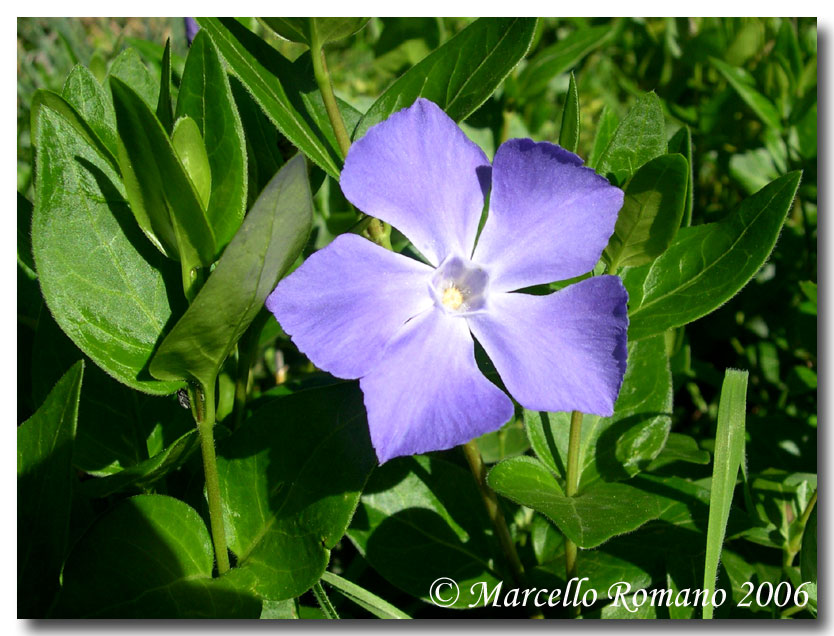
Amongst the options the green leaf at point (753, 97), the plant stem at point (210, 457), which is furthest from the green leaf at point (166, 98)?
the green leaf at point (753, 97)

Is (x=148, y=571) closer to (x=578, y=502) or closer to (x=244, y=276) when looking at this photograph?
(x=244, y=276)

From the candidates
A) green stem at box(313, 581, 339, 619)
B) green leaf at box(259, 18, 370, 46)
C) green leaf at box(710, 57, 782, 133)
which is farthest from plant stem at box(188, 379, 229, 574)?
green leaf at box(710, 57, 782, 133)

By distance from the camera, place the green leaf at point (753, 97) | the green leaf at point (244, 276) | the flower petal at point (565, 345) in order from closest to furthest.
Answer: the green leaf at point (244, 276) → the flower petal at point (565, 345) → the green leaf at point (753, 97)

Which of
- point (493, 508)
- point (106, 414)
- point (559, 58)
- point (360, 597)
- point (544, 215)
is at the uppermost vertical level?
point (559, 58)

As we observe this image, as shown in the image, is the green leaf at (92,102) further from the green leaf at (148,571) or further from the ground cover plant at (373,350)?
the green leaf at (148,571)

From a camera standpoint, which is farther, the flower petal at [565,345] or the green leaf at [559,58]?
the green leaf at [559,58]

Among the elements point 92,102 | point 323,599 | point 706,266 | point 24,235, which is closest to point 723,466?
point 706,266

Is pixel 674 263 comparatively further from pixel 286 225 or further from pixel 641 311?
pixel 286 225
